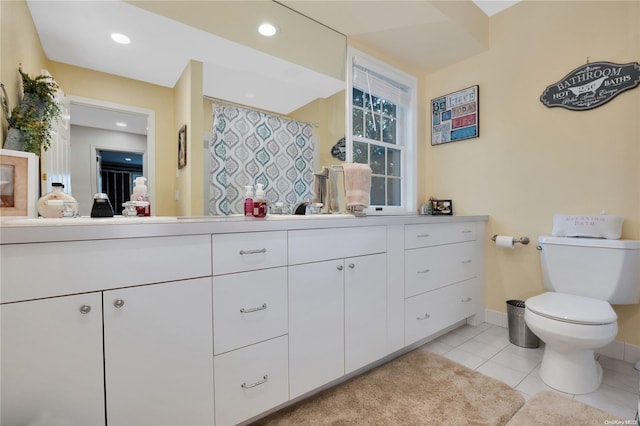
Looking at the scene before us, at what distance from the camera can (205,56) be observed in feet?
5.16

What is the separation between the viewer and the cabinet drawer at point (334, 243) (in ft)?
4.43

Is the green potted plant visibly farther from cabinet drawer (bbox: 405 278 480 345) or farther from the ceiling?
cabinet drawer (bbox: 405 278 480 345)

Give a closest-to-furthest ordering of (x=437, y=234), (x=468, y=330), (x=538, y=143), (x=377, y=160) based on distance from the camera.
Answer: (x=437, y=234), (x=538, y=143), (x=468, y=330), (x=377, y=160)

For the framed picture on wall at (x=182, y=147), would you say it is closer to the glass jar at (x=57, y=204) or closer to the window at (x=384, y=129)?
the glass jar at (x=57, y=204)

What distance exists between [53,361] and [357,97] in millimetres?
2326

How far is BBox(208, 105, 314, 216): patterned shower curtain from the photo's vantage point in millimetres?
1604

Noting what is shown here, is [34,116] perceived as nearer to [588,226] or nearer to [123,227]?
[123,227]

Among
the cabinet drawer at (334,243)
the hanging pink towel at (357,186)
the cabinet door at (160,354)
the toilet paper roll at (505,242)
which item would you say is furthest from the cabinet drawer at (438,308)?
the cabinet door at (160,354)

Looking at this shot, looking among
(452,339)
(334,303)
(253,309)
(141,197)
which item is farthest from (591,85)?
(141,197)

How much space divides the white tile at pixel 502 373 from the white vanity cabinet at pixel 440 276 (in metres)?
0.35

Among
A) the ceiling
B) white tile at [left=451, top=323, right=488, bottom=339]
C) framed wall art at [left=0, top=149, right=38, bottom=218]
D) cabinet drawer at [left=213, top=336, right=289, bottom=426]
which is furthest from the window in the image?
framed wall art at [left=0, top=149, right=38, bottom=218]

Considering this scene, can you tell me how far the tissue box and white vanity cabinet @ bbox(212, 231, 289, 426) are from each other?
1867 mm

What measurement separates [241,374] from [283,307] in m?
0.31

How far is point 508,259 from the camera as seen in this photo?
2.35 m
